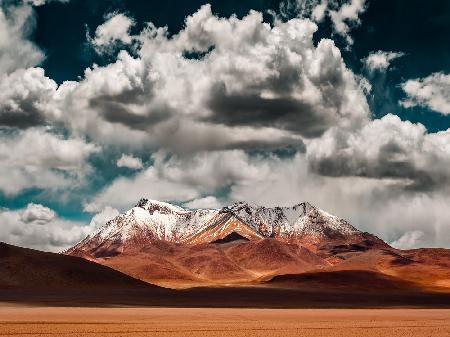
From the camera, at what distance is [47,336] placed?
122 ft

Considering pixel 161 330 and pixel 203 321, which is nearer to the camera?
pixel 161 330

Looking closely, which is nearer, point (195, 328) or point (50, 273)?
point (195, 328)

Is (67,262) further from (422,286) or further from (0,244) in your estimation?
(422,286)

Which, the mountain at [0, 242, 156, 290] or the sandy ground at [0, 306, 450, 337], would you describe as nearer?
the sandy ground at [0, 306, 450, 337]

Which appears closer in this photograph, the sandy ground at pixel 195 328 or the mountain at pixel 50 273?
the sandy ground at pixel 195 328

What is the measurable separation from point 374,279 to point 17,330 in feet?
572

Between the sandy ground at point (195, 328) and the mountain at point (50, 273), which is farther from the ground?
the mountain at point (50, 273)

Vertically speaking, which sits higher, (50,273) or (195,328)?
(50,273)

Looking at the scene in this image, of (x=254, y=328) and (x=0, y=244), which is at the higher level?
(x=0, y=244)

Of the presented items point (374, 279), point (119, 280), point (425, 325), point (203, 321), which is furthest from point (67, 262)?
point (425, 325)

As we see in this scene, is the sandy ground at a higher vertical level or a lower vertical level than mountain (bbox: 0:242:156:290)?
lower

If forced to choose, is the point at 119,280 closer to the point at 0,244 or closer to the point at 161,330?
the point at 0,244

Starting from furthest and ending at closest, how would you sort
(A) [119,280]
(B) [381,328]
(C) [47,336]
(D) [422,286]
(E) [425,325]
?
(D) [422,286] < (A) [119,280] < (E) [425,325] < (B) [381,328] < (C) [47,336]

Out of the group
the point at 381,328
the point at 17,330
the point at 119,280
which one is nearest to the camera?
the point at 17,330
